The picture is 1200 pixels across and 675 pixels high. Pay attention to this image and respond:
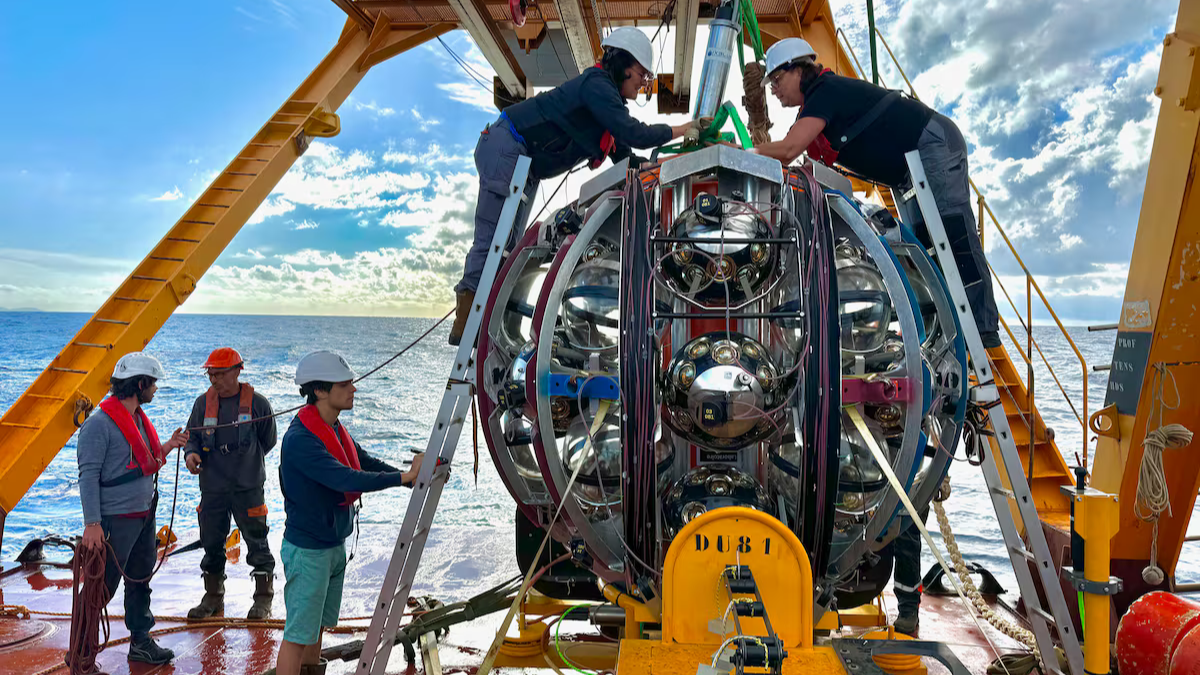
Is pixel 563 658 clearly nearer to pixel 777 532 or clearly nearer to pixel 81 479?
pixel 777 532

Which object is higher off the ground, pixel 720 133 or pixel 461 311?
pixel 720 133

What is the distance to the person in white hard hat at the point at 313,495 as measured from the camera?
383 centimetres

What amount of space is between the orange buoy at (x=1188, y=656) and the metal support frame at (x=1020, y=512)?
72cm

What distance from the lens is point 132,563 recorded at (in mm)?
4793

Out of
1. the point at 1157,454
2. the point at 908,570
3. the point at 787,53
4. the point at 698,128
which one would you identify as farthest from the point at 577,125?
the point at 1157,454

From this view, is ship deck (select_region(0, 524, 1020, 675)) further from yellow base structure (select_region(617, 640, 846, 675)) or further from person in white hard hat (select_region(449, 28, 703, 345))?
person in white hard hat (select_region(449, 28, 703, 345))

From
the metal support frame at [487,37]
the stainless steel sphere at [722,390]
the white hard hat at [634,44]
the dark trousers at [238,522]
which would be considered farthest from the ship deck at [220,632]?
the metal support frame at [487,37]

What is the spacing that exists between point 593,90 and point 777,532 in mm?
2463

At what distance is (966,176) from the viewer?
4.11 meters

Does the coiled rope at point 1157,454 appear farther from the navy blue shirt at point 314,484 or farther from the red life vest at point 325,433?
the red life vest at point 325,433

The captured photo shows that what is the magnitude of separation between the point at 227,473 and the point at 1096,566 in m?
5.37

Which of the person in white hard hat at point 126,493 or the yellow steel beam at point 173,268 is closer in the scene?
the person in white hard hat at point 126,493

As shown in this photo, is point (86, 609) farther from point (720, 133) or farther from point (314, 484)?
point (720, 133)

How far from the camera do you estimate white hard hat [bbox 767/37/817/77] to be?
4.16 meters
